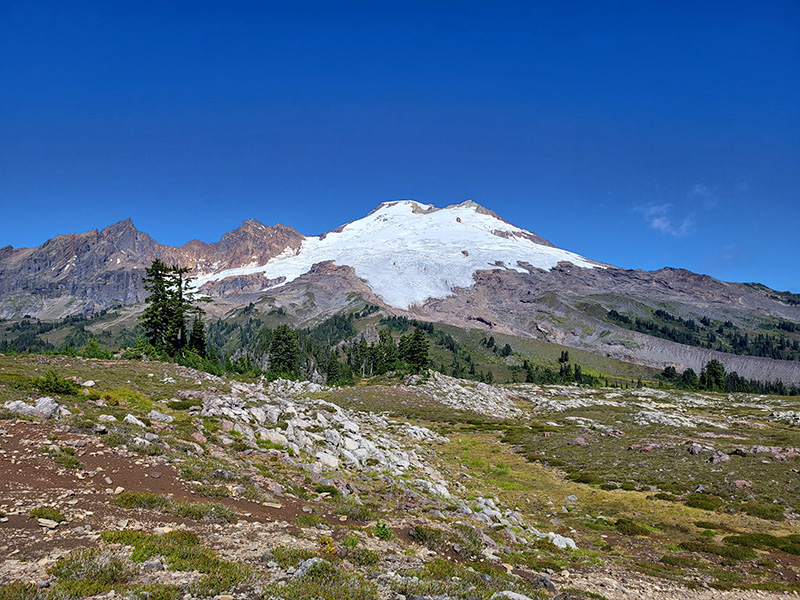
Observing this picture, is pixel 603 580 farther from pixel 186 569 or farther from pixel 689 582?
pixel 186 569

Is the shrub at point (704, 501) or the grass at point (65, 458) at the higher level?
the grass at point (65, 458)

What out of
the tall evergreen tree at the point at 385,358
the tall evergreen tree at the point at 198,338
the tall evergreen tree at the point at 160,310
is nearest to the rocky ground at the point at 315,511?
the tall evergreen tree at the point at 160,310

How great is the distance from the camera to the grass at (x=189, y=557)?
917cm

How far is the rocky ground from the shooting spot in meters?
10.1

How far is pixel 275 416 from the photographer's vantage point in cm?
2856

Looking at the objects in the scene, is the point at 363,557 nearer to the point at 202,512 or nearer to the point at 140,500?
the point at 202,512

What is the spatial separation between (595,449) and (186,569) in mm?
45420

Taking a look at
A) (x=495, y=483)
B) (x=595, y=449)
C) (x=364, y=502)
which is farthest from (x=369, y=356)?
(x=364, y=502)

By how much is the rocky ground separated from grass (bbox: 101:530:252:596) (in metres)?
0.05

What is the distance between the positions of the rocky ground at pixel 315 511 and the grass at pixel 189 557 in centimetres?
5

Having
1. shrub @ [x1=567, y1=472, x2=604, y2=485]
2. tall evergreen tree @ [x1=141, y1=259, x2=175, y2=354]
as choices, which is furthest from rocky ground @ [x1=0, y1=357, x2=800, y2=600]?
tall evergreen tree @ [x1=141, y1=259, x2=175, y2=354]

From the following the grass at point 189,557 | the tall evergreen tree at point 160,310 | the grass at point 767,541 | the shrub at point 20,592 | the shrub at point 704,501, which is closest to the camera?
the shrub at point 20,592

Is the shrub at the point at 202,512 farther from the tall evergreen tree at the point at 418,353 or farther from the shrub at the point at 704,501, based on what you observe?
the tall evergreen tree at the point at 418,353

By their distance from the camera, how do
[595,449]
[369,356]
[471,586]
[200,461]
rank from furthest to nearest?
[369,356] < [595,449] < [200,461] < [471,586]
